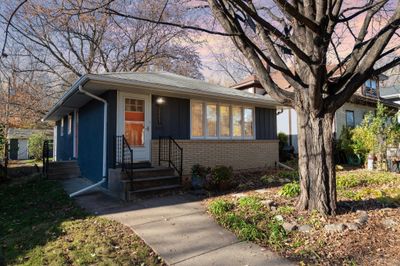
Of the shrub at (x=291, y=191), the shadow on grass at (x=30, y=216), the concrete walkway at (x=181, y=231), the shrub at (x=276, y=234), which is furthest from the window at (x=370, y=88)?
the shadow on grass at (x=30, y=216)

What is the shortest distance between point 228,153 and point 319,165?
5.36 m

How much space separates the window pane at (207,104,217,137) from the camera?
958 centimetres

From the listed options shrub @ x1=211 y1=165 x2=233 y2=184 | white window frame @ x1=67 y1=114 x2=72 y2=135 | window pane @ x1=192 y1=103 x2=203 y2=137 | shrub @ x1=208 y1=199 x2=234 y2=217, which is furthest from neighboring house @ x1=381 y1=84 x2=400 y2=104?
white window frame @ x1=67 y1=114 x2=72 y2=135

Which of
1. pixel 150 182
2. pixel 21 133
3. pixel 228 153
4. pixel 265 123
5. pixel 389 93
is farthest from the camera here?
pixel 21 133

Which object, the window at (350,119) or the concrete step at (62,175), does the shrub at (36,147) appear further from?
the window at (350,119)

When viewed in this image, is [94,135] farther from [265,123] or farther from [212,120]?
[265,123]

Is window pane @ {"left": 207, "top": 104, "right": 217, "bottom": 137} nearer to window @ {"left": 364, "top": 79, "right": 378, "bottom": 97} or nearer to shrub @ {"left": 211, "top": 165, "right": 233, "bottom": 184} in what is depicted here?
shrub @ {"left": 211, "top": 165, "right": 233, "bottom": 184}

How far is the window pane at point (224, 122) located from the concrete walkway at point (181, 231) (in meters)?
3.79

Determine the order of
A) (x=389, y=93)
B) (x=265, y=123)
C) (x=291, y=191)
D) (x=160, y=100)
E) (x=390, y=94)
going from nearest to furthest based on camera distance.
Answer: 1. (x=291, y=191)
2. (x=160, y=100)
3. (x=265, y=123)
4. (x=390, y=94)
5. (x=389, y=93)

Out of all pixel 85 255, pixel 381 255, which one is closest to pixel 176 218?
pixel 85 255

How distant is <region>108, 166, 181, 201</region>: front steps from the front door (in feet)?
2.91

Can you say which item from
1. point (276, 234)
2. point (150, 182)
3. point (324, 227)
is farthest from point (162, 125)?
point (324, 227)

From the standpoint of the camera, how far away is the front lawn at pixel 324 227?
3477mm

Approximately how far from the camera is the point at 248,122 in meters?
10.8
